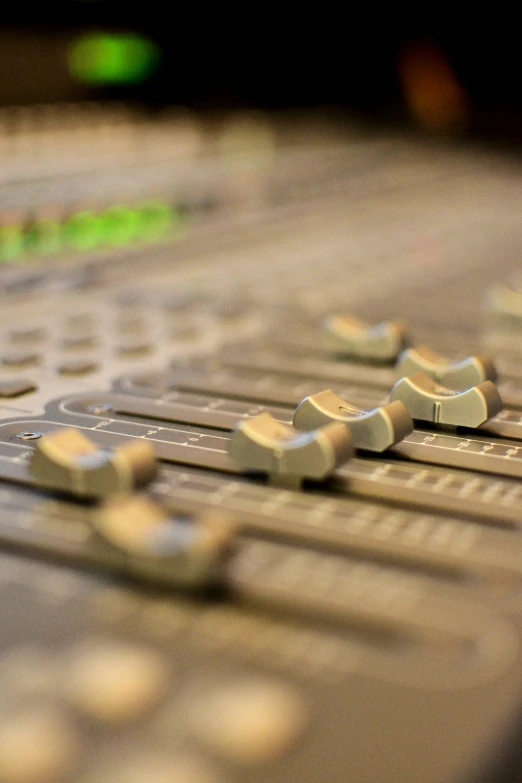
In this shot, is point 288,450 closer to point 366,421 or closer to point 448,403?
point 366,421

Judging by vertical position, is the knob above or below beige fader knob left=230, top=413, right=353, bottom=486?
below

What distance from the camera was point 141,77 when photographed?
335cm

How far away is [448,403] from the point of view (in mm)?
926

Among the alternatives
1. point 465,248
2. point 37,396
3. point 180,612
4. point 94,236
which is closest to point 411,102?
point 465,248

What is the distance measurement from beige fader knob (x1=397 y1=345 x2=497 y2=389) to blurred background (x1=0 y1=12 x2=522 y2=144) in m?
2.00

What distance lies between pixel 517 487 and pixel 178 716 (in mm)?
425

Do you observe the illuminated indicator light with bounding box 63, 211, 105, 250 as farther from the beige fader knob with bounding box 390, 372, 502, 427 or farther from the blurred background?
the beige fader knob with bounding box 390, 372, 502, 427

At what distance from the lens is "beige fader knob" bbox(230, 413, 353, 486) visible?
0.73 meters

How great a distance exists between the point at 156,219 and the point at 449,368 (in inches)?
47.6

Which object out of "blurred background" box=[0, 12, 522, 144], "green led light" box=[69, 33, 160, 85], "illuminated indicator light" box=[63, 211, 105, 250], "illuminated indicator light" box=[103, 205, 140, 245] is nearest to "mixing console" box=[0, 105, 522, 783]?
"illuminated indicator light" box=[63, 211, 105, 250]

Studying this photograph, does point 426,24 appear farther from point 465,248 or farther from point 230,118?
point 465,248

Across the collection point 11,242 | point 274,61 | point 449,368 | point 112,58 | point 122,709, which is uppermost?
point 274,61

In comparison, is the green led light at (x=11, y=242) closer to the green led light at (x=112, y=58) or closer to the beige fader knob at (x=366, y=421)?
the beige fader knob at (x=366, y=421)

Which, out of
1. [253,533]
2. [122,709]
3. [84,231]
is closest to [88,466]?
[253,533]
